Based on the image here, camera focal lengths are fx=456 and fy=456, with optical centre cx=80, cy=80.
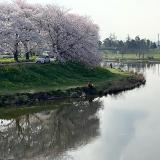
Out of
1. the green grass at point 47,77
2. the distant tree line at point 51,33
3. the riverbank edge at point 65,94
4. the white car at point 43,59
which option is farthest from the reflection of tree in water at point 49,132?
the distant tree line at point 51,33

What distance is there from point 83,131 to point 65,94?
1691 centimetres

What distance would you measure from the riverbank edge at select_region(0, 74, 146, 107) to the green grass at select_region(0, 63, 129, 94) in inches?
43.5

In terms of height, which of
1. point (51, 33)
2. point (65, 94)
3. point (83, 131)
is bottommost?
point (83, 131)

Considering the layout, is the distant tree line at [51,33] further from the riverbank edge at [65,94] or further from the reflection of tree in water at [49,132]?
the reflection of tree in water at [49,132]

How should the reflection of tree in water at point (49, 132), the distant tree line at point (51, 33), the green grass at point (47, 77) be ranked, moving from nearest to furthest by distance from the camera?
the reflection of tree in water at point (49, 132) → the green grass at point (47, 77) → the distant tree line at point (51, 33)

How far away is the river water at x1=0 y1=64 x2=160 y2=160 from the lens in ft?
106

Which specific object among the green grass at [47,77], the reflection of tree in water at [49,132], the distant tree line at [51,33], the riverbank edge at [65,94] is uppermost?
the distant tree line at [51,33]

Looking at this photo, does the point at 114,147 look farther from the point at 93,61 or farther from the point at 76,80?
the point at 93,61

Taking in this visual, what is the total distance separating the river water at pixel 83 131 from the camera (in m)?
32.4

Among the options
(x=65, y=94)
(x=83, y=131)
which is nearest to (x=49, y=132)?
(x=83, y=131)

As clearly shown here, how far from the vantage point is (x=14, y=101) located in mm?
50375

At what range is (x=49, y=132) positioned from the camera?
39625 mm

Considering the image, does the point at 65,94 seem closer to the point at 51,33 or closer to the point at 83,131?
the point at 83,131

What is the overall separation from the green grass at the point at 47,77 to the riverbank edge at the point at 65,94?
111cm
